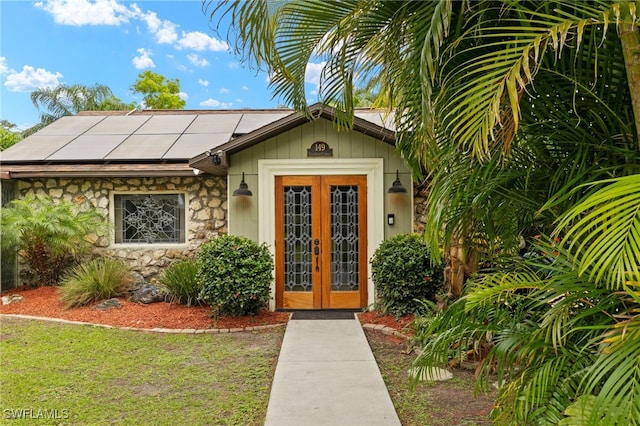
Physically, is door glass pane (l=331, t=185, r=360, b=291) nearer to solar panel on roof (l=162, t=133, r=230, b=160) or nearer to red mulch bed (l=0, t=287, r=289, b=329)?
red mulch bed (l=0, t=287, r=289, b=329)

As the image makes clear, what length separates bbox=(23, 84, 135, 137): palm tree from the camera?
2230 cm

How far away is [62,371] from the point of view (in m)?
4.87

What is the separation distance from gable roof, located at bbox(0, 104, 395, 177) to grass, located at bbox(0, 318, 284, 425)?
9.94ft

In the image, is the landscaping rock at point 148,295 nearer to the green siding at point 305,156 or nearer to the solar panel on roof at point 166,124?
the green siding at point 305,156

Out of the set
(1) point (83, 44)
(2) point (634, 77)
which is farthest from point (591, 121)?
(1) point (83, 44)

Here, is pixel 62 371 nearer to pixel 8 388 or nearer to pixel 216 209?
pixel 8 388

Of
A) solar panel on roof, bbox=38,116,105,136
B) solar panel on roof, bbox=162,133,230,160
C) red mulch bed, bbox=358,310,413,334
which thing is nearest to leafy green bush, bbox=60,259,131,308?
solar panel on roof, bbox=162,133,230,160

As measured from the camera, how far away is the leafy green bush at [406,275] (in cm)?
689

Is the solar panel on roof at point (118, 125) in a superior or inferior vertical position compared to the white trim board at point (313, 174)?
superior

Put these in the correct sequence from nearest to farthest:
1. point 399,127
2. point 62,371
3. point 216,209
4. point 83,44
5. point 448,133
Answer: point 448,133 → point 399,127 → point 62,371 → point 216,209 → point 83,44

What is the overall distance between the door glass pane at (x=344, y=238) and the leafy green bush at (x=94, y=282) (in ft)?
13.3

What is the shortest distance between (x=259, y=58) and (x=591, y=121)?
197cm

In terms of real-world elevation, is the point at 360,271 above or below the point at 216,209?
below

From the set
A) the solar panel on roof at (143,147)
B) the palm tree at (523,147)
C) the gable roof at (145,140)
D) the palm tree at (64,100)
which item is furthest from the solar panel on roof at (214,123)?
the palm tree at (64,100)
